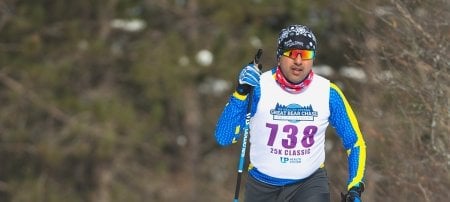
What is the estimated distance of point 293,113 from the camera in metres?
6.57

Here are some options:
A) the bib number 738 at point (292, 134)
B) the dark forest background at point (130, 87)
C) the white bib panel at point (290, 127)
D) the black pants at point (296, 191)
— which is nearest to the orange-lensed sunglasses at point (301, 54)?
the white bib panel at point (290, 127)

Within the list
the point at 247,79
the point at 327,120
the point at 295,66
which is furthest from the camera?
the point at 327,120

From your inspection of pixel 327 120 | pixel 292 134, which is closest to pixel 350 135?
pixel 327 120

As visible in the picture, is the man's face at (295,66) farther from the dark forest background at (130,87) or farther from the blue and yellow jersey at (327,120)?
the dark forest background at (130,87)

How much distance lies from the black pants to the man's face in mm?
675

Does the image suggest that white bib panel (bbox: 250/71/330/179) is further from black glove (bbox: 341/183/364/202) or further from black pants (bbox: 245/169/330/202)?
black glove (bbox: 341/183/364/202)

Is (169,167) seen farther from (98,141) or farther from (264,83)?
(264,83)

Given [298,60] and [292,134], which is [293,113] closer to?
[292,134]

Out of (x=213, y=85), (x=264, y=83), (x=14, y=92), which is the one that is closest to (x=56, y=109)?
(x=14, y=92)

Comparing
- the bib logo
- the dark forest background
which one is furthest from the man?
the dark forest background

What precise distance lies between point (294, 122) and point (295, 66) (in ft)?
1.18

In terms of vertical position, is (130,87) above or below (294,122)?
below

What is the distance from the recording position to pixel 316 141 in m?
6.63

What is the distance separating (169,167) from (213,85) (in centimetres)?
301
